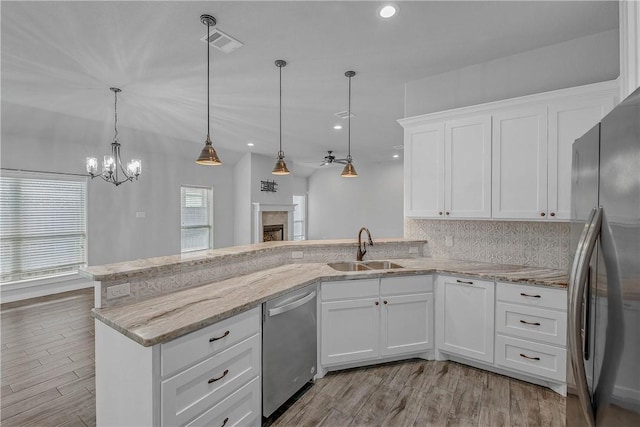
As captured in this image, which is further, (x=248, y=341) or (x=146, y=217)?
(x=146, y=217)

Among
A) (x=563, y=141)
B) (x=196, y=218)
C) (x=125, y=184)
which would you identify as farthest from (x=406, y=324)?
(x=196, y=218)

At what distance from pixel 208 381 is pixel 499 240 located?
9.73 ft

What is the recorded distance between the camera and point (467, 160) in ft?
9.76

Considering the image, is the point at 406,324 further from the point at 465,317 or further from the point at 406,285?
the point at 465,317

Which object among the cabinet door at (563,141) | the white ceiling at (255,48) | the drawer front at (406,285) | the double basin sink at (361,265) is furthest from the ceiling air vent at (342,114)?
the drawer front at (406,285)

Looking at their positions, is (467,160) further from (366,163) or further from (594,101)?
(366,163)

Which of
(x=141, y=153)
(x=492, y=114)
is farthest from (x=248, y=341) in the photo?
(x=141, y=153)

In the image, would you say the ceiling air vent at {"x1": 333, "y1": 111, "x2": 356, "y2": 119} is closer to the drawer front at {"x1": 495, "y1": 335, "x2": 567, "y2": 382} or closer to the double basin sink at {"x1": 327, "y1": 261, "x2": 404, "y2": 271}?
the double basin sink at {"x1": 327, "y1": 261, "x2": 404, "y2": 271}

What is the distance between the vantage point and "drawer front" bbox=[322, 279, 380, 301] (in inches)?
101

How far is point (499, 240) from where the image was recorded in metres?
3.13

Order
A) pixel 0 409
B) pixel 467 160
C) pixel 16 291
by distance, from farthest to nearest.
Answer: pixel 16 291, pixel 467 160, pixel 0 409

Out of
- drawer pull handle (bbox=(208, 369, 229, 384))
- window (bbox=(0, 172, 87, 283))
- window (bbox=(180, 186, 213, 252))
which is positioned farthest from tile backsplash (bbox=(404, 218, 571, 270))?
window (bbox=(0, 172, 87, 283))

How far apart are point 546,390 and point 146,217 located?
6.75 metres

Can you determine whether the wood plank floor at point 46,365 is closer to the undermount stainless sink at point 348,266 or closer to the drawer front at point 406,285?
the undermount stainless sink at point 348,266
